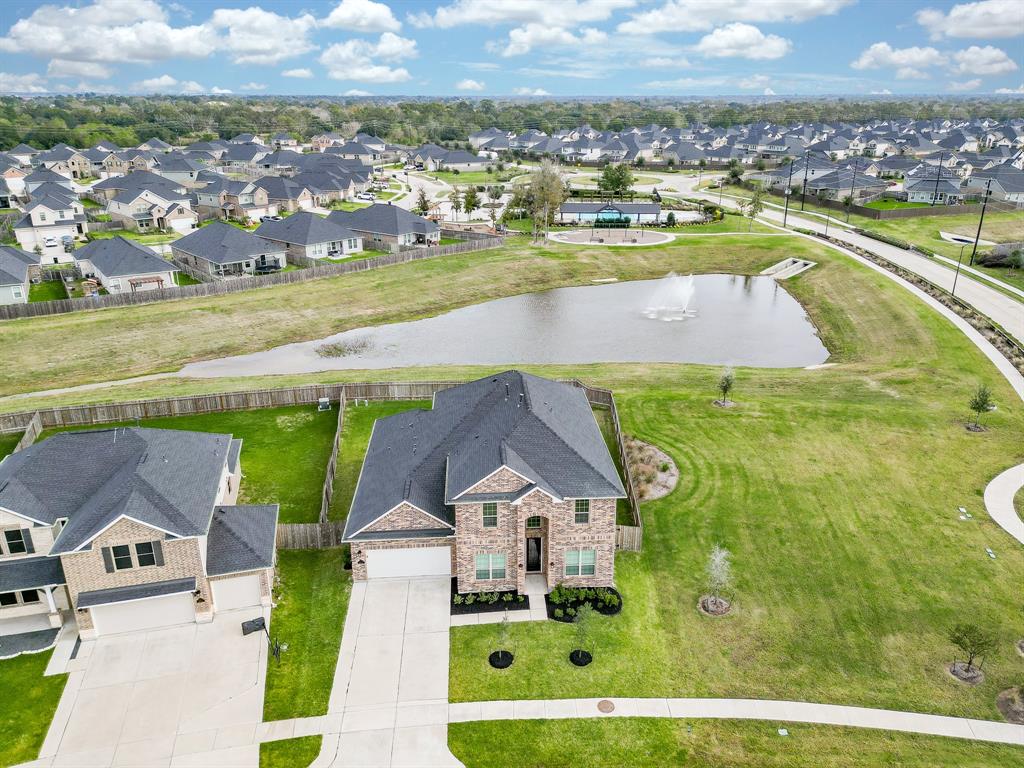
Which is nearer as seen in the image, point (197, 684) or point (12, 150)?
point (197, 684)

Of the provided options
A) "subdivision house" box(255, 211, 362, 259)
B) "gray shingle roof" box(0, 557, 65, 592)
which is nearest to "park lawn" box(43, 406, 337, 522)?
"gray shingle roof" box(0, 557, 65, 592)

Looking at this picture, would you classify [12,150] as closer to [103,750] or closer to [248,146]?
[248,146]

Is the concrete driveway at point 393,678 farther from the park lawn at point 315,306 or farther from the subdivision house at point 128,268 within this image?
the subdivision house at point 128,268

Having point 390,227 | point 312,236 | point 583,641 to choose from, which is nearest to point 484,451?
point 583,641

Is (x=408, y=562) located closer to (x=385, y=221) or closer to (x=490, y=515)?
(x=490, y=515)

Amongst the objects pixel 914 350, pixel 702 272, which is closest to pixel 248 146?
pixel 702 272

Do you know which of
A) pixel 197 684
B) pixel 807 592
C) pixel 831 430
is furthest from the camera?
pixel 831 430

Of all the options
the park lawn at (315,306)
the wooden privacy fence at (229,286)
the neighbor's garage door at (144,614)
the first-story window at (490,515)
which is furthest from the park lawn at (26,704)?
the wooden privacy fence at (229,286)

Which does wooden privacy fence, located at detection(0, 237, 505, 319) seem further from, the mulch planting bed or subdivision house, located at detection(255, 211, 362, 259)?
the mulch planting bed
